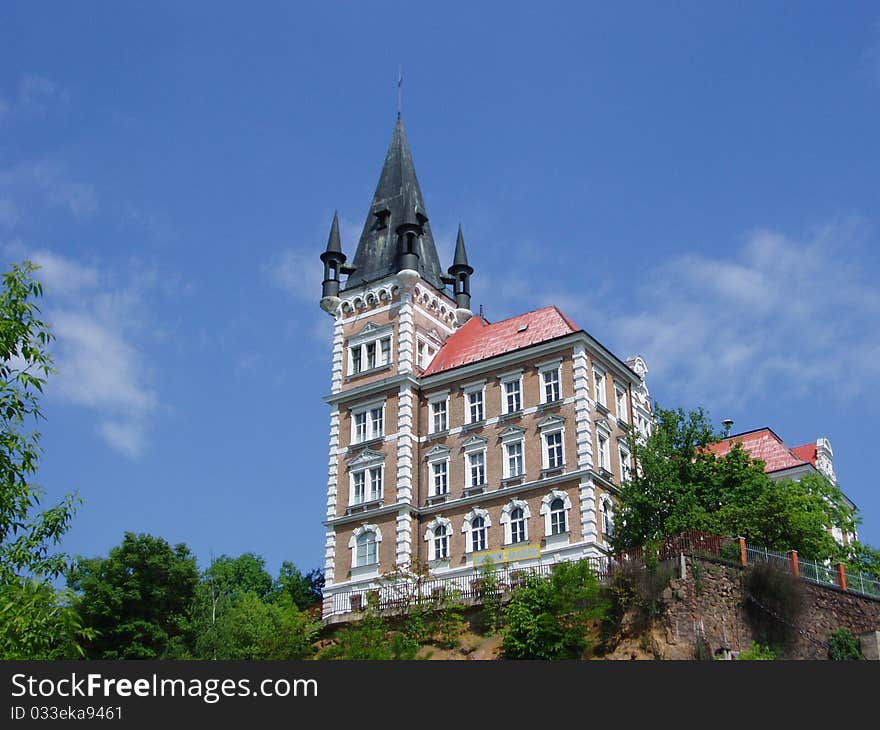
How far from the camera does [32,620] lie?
21.9m

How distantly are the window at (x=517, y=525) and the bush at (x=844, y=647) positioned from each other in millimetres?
15819

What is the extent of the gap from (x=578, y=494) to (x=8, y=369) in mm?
34199

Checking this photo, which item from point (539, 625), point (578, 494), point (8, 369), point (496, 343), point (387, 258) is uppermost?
point (387, 258)

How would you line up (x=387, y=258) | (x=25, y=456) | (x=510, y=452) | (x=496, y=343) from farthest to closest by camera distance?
1. (x=387, y=258)
2. (x=496, y=343)
3. (x=510, y=452)
4. (x=25, y=456)

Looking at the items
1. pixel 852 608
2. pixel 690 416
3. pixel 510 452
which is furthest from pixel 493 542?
pixel 852 608

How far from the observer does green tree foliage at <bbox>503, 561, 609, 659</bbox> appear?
1610 inches

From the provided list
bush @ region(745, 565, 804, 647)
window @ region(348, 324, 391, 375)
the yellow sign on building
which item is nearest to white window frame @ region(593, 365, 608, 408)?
the yellow sign on building

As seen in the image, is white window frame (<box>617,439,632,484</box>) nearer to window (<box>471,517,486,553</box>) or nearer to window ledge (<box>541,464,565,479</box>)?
window ledge (<box>541,464,565,479</box>)

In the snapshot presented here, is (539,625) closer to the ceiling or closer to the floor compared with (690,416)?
closer to the floor

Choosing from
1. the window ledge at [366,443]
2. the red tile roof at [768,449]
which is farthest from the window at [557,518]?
the red tile roof at [768,449]

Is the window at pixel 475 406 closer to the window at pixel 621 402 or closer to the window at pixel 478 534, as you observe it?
the window at pixel 478 534

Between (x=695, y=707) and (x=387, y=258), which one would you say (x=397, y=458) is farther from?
(x=695, y=707)

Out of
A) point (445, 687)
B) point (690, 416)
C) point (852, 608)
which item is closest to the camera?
point (445, 687)

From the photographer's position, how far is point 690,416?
5347cm
